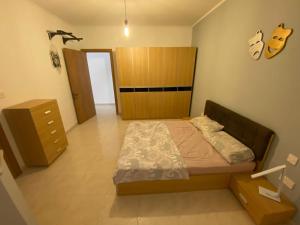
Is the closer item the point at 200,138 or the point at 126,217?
the point at 126,217

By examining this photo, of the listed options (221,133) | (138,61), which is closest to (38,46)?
(138,61)

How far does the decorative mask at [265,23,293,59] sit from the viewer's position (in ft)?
4.72

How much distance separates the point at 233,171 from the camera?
177cm

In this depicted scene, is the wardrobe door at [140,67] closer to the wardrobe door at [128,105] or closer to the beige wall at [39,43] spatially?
the wardrobe door at [128,105]

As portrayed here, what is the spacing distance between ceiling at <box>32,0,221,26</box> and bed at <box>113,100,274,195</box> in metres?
2.35

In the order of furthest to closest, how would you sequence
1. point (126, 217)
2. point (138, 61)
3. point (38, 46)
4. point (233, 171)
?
point (138, 61), point (38, 46), point (233, 171), point (126, 217)

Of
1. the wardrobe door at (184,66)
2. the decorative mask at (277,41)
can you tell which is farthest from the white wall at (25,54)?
the decorative mask at (277,41)

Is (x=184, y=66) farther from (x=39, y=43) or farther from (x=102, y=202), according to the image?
(x=102, y=202)

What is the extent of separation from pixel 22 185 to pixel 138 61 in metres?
3.39

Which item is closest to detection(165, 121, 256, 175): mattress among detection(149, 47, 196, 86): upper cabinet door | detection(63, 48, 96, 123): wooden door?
detection(149, 47, 196, 86): upper cabinet door

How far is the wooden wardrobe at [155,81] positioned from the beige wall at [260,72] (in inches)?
37.7

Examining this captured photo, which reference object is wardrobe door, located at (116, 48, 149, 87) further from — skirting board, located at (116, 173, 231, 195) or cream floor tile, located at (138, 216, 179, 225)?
cream floor tile, located at (138, 216, 179, 225)

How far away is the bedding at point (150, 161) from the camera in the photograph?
5.40 feet

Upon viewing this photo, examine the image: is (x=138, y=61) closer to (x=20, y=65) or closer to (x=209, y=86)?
(x=209, y=86)
